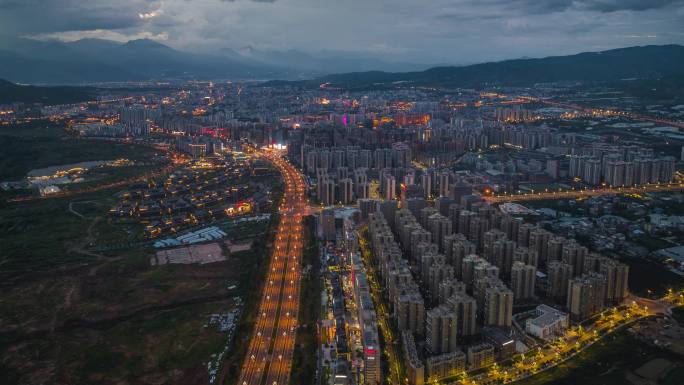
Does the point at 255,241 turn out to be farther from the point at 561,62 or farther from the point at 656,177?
the point at 561,62

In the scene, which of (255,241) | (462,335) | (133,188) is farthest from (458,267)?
(133,188)

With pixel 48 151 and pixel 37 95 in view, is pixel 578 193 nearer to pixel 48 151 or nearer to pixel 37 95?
pixel 48 151

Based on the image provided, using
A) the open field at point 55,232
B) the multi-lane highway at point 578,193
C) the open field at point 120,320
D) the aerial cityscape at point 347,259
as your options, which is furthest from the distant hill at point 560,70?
the open field at point 120,320

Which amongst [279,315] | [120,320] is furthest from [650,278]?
[120,320]

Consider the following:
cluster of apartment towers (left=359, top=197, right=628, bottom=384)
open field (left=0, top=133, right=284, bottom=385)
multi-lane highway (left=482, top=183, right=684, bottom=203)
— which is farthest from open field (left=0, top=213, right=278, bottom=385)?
multi-lane highway (left=482, top=183, right=684, bottom=203)

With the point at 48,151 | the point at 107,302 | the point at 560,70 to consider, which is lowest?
the point at 107,302

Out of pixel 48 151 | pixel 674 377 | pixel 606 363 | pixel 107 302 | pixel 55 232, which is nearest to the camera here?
pixel 674 377
